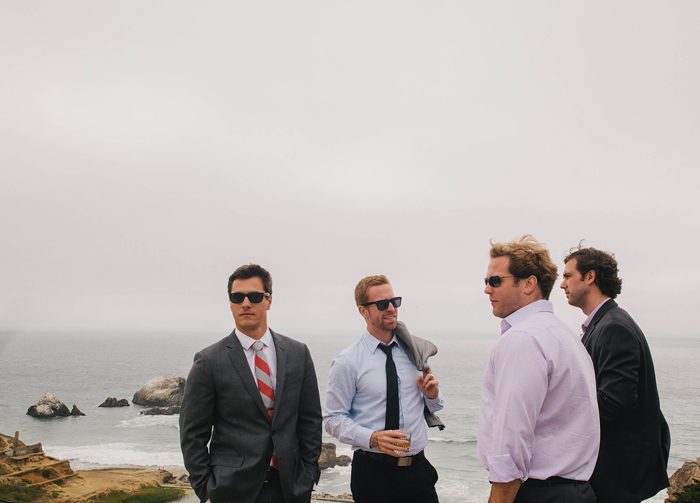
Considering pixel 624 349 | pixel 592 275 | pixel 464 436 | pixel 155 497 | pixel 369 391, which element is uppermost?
pixel 592 275

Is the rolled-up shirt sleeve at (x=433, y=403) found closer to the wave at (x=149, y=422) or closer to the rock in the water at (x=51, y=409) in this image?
the wave at (x=149, y=422)

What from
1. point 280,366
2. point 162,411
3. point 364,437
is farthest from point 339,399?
point 162,411

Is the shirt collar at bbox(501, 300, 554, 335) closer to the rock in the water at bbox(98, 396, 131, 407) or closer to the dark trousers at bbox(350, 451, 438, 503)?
the dark trousers at bbox(350, 451, 438, 503)

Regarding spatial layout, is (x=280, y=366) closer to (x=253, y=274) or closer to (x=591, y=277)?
(x=253, y=274)

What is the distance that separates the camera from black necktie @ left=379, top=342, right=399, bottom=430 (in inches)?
153

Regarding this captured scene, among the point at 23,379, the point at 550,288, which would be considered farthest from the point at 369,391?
the point at 23,379

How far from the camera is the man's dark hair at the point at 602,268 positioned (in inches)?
147

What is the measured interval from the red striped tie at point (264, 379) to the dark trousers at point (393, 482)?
0.81m

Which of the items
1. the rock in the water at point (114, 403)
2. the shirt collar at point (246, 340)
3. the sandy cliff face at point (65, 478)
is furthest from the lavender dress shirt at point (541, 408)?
the rock in the water at point (114, 403)

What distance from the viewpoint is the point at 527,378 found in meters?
2.37

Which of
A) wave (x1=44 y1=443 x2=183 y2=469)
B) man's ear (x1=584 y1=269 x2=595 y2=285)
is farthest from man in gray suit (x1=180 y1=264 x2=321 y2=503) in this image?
wave (x1=44 y1=443 x2=183 y2=469)

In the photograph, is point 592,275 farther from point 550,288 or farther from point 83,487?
point 83,487

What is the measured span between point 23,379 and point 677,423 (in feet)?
427

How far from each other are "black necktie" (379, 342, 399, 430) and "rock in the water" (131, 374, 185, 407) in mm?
70554
